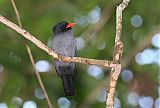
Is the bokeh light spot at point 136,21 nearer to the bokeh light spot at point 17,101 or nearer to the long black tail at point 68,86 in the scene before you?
the bokeh light spot at point 17,101

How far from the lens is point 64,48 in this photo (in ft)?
12.0

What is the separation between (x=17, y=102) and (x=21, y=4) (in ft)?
3.80

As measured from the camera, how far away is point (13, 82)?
591 centimetres

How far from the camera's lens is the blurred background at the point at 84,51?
5.90 metres

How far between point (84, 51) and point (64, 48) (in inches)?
95.4

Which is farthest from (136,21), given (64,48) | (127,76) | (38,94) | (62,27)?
(64,48)

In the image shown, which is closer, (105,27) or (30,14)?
Answer: (30,14)

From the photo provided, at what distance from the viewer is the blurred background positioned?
590cm

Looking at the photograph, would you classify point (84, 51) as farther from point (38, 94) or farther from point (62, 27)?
point (62, 27)

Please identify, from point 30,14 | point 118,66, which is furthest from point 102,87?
point 118,66

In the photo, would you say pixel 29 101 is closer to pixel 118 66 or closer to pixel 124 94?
pixel 124 94

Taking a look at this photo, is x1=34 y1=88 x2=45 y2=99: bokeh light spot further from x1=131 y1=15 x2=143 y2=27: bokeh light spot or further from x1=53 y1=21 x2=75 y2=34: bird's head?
x1=53 y1=21 x2=75 y2=34: bird's head

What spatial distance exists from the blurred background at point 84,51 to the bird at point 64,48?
6.29ft

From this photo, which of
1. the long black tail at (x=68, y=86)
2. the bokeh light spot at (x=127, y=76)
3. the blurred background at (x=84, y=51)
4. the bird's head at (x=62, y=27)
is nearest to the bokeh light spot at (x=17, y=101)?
the blurred background at (x=84, y=51)
